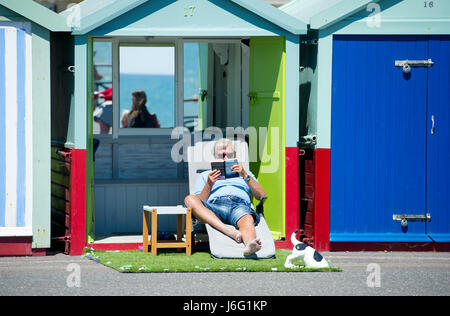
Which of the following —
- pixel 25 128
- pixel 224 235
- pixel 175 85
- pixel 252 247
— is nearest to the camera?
pixel 252 247

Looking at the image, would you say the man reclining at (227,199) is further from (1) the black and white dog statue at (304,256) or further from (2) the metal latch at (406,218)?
(2) the metal latch at (406,218)

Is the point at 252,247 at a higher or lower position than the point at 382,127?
lower

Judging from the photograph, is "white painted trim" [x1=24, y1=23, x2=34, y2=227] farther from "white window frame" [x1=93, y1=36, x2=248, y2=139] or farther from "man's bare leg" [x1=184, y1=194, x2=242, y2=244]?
"white window frame" [x1=93, y1=36, x2=248, y2=139]

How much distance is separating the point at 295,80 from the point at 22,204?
125 inches

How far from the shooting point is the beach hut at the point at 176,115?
27.6ft

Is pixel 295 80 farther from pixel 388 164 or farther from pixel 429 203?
pixel 429 203

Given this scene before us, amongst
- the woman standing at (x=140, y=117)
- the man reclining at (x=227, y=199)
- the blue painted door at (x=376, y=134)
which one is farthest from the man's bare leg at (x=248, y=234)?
the woman standing at (x=140, y=117)

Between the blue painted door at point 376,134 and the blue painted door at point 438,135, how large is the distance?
67 mm

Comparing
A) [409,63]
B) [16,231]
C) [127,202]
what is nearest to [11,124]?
[16,231]

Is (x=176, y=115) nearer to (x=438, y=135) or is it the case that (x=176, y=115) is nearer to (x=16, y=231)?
(x=16, y=231)

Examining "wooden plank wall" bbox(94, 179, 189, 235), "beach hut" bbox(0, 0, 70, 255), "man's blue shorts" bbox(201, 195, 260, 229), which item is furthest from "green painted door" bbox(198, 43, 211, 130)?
"beach hut" bbox(0, 0, 70, 255)

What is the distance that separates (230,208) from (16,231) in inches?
88.1

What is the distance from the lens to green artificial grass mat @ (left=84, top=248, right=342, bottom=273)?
748 centimetres

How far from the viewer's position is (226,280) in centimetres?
708
